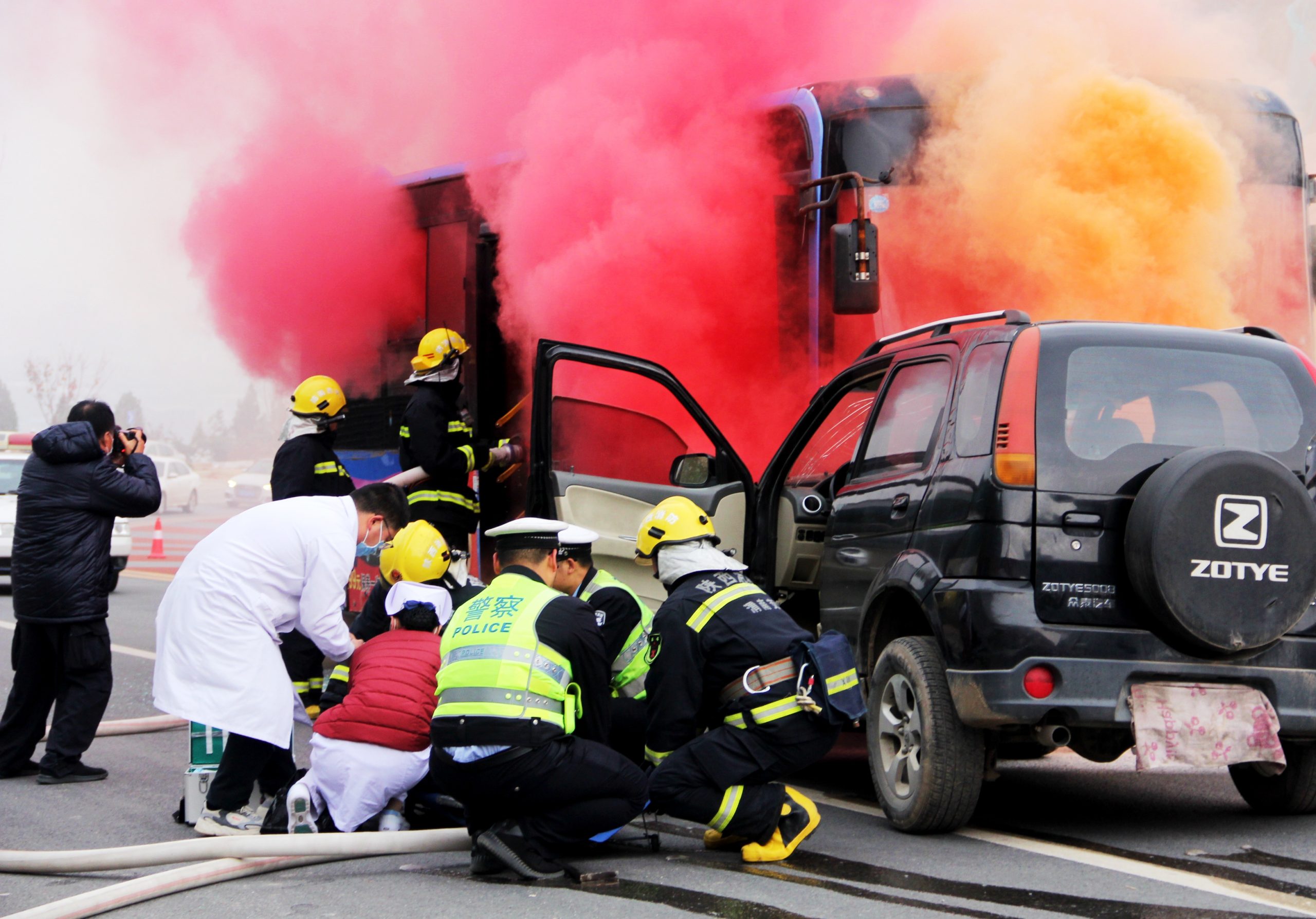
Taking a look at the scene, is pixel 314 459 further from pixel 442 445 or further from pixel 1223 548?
pixel 1223 548

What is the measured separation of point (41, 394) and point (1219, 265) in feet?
176


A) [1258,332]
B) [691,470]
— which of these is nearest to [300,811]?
[691,470]

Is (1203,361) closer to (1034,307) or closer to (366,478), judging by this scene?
(1034,307)

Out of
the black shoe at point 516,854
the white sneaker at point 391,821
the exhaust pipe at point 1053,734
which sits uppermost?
the exhaust pipe at point 1053,734

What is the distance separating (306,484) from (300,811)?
2754 mm

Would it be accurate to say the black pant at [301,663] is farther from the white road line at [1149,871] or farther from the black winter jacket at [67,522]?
the white road line at [1149,871]

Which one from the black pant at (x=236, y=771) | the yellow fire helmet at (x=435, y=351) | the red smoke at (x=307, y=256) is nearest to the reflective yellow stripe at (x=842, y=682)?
the black pant at (x=236, y=771)

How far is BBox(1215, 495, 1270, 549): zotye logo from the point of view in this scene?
14.6 ft

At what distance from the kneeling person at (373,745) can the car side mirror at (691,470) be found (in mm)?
1764

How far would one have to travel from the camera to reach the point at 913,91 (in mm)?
7348

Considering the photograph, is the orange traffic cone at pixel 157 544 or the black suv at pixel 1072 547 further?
the orange traffic cone at pixel 157 544

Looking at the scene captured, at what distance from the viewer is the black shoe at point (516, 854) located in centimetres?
447

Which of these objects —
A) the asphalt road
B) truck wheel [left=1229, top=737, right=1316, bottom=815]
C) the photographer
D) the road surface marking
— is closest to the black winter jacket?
the photographer

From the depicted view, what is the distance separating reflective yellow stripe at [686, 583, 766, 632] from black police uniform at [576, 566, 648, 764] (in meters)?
0.46
